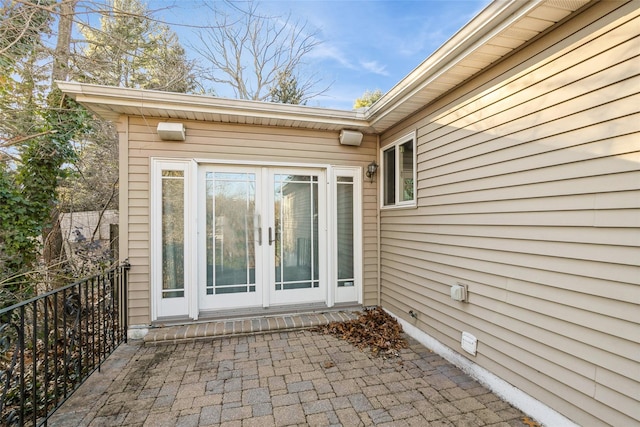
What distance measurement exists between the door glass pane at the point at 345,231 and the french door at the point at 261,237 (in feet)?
0.77

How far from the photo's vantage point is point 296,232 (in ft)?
13.5

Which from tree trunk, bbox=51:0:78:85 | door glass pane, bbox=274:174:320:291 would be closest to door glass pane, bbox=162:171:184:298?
door glass pane, bbox=274:174:320:291

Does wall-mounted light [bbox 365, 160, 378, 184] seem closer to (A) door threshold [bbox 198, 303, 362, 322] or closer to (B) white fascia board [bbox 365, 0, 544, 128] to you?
(B) white fascia board [bbox 365, 0, 544, 128]

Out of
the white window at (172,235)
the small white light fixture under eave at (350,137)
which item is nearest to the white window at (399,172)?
the small white light fixture under eave at (350,137)

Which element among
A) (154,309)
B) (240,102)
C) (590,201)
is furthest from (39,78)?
(590,201)

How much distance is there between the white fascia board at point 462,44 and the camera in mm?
1874

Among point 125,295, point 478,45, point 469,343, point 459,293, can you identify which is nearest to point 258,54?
point 125,295

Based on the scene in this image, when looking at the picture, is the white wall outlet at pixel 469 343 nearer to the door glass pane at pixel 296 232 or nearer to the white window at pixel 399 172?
the white window at pixel 399 172

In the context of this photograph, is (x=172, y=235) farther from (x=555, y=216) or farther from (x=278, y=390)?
(x=555, y=216)

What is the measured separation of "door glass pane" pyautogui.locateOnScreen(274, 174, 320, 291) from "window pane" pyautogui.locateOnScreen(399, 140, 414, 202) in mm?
1189

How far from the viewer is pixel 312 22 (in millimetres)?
7863

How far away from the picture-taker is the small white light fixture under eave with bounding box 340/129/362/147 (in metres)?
4.00

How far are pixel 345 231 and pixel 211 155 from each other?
6.87 ft

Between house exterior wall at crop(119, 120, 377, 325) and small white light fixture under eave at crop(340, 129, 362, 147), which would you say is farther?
small white light fixture under eave at crop(340, 129, 362, 147)
